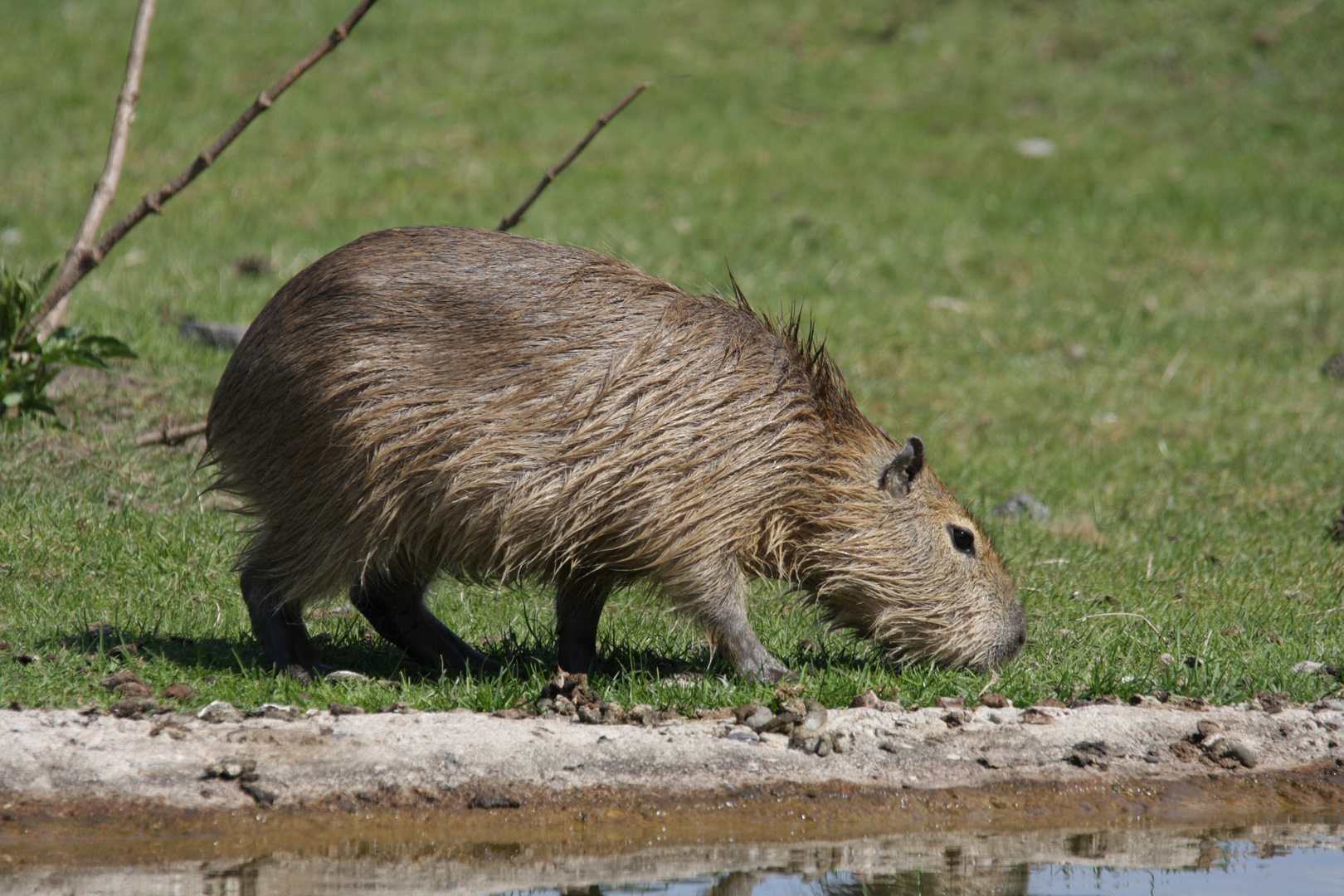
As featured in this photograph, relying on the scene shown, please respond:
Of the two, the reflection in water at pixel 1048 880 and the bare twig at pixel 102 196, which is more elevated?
the bare twig at pixel 102 196

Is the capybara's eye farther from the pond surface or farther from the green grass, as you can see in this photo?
the pond surface

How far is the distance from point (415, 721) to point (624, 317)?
127cm

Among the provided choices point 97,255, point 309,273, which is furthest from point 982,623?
point 97,255

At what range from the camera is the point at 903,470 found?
4.25 metres

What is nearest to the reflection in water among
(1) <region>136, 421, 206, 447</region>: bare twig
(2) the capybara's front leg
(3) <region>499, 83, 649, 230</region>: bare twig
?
(2) the capybara's front leg

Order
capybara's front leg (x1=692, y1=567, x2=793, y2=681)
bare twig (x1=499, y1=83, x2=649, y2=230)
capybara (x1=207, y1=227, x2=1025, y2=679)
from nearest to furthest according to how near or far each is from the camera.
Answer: capybara (x1=207, y1=227, x2=1025, y2=679) < capybara's front leg (x1=692, y1=567, x2=793, y2=681) < bare twig (x1=499, y1=83, x2=649, y2=230)

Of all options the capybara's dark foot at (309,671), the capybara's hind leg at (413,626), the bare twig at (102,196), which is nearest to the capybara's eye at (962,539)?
the capybara's hind leg at (413,626)

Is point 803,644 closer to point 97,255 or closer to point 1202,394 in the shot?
point 97,255

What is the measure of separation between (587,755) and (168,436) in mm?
3288

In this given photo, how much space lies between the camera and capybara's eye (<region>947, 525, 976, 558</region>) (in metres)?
4.35

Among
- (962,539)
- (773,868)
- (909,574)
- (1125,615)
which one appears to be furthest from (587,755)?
(1125,615)

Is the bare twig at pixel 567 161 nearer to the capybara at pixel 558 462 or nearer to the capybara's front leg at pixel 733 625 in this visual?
the capybara at pixel 558 462

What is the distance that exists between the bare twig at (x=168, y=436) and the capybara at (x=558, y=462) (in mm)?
1772

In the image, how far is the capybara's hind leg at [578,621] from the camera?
410 cm
